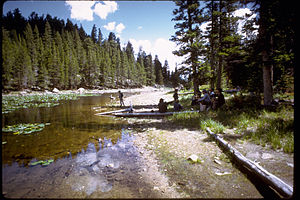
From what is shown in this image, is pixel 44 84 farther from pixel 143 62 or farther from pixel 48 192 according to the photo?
pixel 143 62

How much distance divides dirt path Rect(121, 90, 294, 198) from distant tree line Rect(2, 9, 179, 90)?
103 ft

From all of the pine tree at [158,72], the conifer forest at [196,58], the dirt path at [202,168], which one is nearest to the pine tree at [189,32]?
the conifer forest at [196,58]

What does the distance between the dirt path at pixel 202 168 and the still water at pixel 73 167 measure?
1.54ft

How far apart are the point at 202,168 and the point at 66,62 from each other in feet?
218

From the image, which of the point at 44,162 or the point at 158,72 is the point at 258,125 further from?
the point at 158,72

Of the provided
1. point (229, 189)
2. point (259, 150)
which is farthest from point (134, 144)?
point (259, 150)

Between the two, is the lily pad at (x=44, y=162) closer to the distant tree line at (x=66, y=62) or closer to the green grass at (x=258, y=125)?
A: the green grass at (x=258, y=125)

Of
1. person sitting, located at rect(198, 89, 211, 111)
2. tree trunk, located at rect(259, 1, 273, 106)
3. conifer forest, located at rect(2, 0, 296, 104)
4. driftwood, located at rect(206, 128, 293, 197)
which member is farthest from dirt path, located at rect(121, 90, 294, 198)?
tree trunk, located at rect(259, 1, 273, 106)

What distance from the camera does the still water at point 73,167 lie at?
2.92m

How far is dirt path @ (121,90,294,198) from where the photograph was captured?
9.61ft

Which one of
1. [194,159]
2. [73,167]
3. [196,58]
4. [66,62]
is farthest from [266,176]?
[66,62]

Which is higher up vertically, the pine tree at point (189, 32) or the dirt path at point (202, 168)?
the pine tree at point (189, 32)

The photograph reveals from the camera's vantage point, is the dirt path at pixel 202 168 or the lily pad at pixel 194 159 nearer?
the dirt path at pixel 202 168

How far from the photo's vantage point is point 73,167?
13.1 ft
